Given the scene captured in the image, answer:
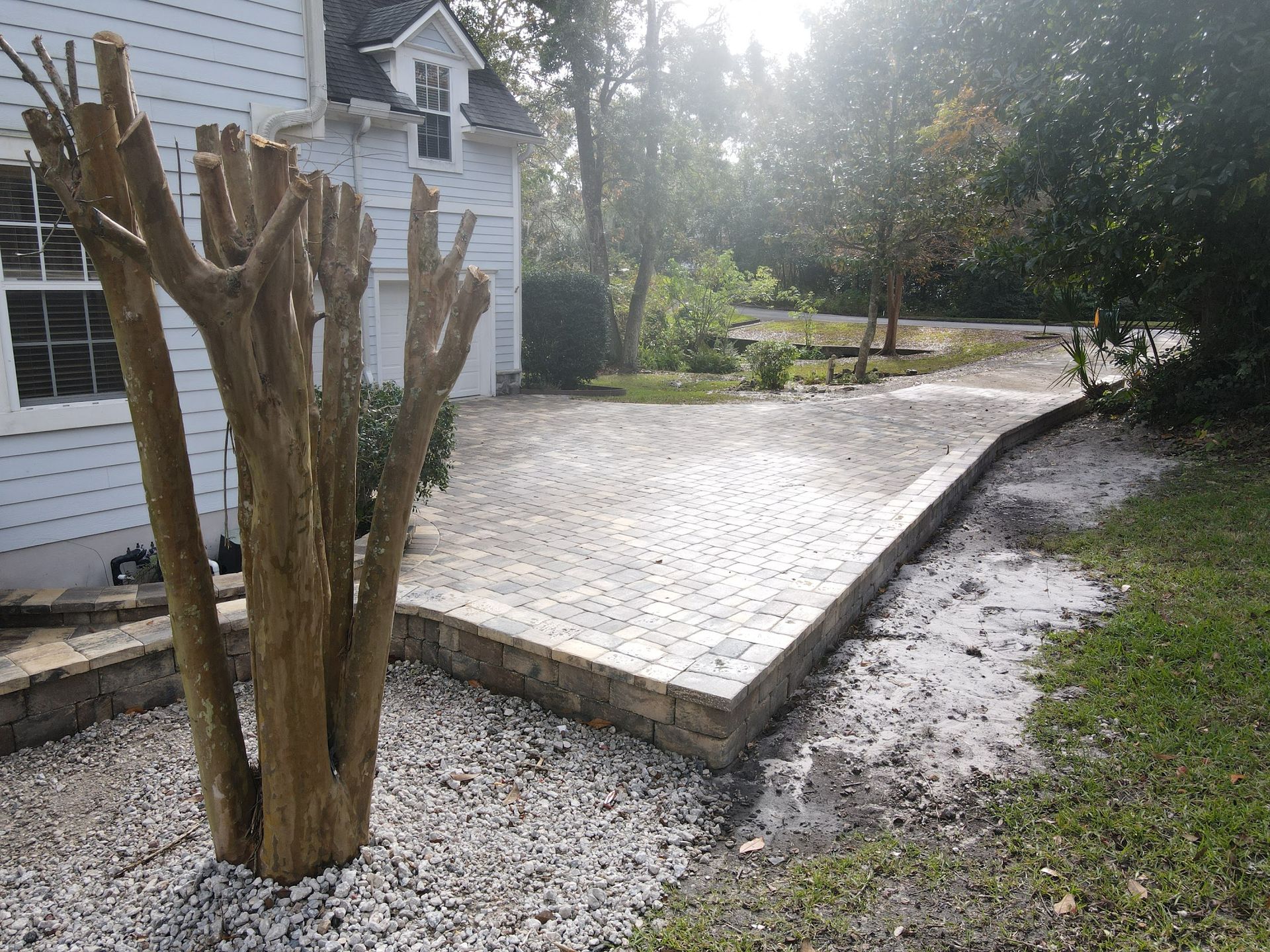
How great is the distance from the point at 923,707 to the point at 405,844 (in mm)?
2663

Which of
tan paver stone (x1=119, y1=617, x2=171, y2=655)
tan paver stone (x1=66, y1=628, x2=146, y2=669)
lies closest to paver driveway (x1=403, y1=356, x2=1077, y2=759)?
tan paver stone (x1=119, y1=617, x2=171, y2=655)

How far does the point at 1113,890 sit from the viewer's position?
10.0 feet

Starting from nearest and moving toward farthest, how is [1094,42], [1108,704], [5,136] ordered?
[1108,704], [5,136], [1094,42]

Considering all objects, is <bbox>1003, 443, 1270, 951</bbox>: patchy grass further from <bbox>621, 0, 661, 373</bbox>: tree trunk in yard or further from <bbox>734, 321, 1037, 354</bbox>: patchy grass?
<bbox>734, 321, 1037, 354</bbox>: patchy grass

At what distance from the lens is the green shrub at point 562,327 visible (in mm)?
16984

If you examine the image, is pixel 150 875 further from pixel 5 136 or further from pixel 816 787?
pixel 5 136

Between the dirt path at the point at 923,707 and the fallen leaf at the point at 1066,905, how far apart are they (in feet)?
1.43

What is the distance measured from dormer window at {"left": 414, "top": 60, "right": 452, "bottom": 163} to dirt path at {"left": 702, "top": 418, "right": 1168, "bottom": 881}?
1057cm

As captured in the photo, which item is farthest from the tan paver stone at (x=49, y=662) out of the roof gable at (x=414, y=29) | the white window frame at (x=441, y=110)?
the roof gable at (x=414, y=29)

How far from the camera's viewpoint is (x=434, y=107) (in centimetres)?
1434

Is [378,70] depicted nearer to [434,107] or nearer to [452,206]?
[434,107]

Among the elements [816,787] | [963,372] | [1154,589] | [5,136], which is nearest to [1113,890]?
[816,787]

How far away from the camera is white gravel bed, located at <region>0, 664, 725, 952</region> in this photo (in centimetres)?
285

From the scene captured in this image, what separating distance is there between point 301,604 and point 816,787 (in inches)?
92.6
